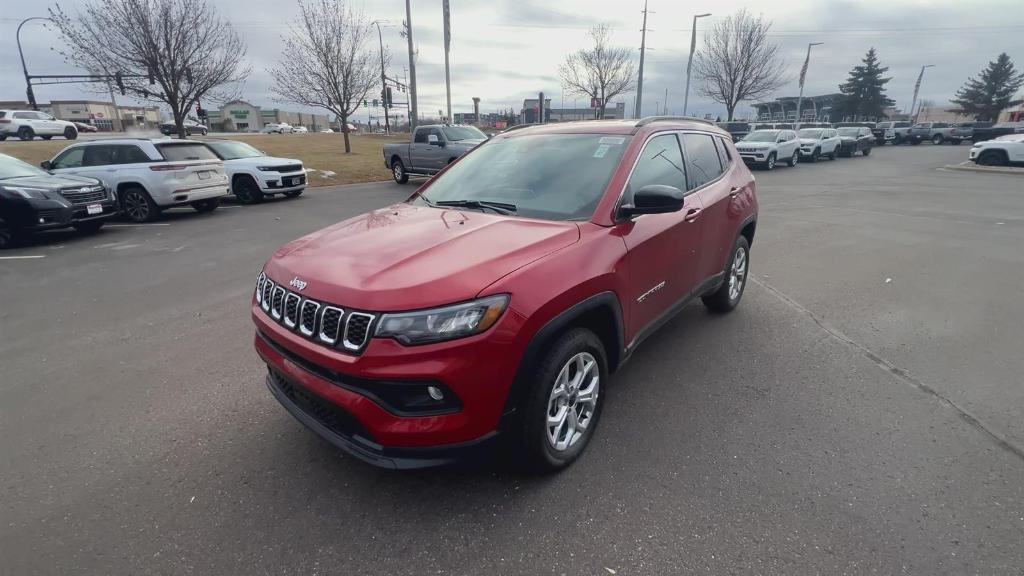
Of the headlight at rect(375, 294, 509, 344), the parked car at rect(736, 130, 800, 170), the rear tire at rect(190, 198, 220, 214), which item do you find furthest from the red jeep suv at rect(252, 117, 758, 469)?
the parked car at rect(736, 130, 800, 170)

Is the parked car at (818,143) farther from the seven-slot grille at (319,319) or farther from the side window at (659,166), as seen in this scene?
the seven-slot grille at (319,319)

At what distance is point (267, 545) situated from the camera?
2.24 m

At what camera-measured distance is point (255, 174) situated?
12.8 metres

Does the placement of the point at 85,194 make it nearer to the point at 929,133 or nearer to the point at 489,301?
the point at 489,301

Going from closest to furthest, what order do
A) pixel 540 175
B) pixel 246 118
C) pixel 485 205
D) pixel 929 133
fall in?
pixel 485 205, pixel 540 175, pixel 929 133, pixel 246 118

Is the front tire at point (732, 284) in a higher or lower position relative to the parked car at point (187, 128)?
Answer: lower

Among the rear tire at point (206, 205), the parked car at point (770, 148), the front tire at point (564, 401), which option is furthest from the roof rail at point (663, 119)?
the parked car at point (770, 148)

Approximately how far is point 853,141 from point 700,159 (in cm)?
3118

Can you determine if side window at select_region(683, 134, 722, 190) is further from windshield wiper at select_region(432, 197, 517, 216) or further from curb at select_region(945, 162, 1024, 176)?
curb at select_region(945, 162, 1024, 176)

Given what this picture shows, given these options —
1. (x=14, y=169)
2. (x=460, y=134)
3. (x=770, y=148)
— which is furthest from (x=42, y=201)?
(x=770, y=148)

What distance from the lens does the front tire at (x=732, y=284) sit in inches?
188

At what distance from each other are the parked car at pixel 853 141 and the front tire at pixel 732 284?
29.1m

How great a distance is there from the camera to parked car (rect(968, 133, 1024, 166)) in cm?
2014

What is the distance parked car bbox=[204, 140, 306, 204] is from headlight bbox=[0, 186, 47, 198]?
14.9 ft
